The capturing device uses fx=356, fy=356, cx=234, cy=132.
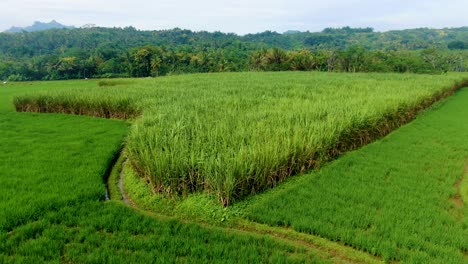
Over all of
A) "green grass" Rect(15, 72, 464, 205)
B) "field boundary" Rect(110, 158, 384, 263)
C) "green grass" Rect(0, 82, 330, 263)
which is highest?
"green grass" Rect(15, 72, 464, 205)

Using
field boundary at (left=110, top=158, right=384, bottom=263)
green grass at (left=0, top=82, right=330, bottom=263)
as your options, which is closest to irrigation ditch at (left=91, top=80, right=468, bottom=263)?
field boundary at (left=110, top=158, right=384, bottom=263)

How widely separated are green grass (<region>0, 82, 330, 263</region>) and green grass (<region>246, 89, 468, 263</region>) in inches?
35.9

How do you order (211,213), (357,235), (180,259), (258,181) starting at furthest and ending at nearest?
(258,181) → (211,213) → (357,235) → (180,259)

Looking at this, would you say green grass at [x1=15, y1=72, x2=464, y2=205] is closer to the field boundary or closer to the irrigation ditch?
the irrigation ditch

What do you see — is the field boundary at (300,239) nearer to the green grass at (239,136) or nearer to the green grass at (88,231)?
the green grass at (88,231)

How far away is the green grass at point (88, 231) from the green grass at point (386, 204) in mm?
911

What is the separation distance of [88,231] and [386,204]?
6.03 m

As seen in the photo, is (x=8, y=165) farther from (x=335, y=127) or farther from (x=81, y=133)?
(x=335, y=127)

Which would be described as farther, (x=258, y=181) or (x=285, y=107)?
(x=285, y=107)

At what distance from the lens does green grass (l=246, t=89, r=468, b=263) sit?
20.2 feet

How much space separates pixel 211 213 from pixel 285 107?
28.6 ft

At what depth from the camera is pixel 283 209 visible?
7.40 metres

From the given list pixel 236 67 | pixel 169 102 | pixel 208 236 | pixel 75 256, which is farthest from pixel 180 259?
pixel 236 67

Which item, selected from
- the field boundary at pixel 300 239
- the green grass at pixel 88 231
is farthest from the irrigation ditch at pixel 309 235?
the green grass at pixel 88 231
